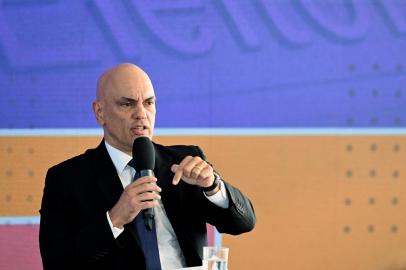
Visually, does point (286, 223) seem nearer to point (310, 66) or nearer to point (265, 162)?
point (265, 162)

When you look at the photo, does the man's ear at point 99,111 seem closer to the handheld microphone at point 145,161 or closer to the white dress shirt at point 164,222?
the white dress shirt at point 164,222

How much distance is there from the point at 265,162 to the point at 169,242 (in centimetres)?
123

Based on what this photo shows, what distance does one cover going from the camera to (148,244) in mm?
2244

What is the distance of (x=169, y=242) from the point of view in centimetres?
236

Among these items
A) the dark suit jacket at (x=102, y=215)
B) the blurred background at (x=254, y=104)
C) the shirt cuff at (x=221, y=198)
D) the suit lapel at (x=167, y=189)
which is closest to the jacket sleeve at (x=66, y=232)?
the dark suit jacket at (x=102, y=215)

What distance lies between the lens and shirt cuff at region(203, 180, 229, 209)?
2227 mm

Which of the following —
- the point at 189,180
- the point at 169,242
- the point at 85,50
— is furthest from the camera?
the point at 85,50

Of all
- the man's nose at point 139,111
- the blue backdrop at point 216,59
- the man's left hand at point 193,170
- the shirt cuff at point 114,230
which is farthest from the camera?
the blue backdrop at point 216,59

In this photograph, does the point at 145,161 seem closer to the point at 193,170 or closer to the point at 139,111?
the point at 193,170

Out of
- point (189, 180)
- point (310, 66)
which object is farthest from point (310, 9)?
point (189, 180)

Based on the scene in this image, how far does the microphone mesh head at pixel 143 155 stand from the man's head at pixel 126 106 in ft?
0.94

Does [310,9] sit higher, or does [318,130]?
[310,9]

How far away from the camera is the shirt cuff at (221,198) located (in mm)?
2227

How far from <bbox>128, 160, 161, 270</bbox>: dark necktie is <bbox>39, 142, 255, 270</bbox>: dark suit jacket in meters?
0.03
